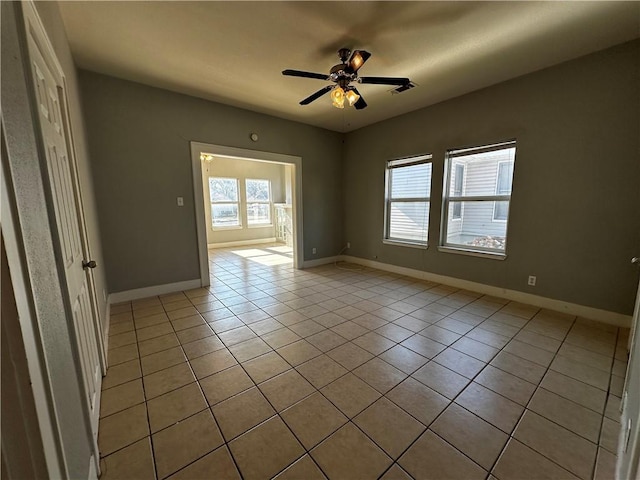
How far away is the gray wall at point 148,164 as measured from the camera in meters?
3.01

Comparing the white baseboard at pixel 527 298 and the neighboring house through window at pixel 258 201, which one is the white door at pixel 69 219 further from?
the neighboring house through window at pixel 258 201

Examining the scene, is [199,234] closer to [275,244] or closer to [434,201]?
[434,201]

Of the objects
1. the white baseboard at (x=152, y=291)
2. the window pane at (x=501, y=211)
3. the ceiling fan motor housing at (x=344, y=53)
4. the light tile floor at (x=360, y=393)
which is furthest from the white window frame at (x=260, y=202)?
the window pane at (x=501, y=211)

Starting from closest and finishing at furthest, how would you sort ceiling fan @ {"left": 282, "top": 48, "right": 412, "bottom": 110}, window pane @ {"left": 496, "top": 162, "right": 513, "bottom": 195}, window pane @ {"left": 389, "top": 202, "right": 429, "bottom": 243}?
ceiling fan @ {"left": 282, "top": 48, "right": 412, "bottom": 110}
window pane @ {"left": 496, "top": 162, "right": 513, "bottom": 195}
window pane @ {"left": 389, "top": 202, "right": 429, "bottom": 243}

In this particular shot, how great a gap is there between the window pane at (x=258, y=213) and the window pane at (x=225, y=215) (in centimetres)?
38

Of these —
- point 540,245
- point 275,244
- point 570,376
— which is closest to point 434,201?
point 540,245

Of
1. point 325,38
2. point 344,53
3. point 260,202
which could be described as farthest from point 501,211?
point 260,202

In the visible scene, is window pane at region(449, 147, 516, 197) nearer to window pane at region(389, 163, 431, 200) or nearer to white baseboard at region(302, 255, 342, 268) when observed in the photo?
window pane at region(389, 163, 431, 200)

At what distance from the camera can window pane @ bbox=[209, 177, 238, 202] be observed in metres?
7.02

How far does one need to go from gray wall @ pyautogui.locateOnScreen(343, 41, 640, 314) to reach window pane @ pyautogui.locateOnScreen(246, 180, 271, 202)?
209 inches

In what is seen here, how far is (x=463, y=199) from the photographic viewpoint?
11.9 feet

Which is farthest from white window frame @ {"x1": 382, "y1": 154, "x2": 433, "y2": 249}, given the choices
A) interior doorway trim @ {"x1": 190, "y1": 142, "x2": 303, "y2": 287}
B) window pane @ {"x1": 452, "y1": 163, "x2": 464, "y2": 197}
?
interior doorway trim @ {"x1": 190, "y1": 142, "x2": 303, "y2": 287}

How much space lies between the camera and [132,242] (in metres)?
3.26

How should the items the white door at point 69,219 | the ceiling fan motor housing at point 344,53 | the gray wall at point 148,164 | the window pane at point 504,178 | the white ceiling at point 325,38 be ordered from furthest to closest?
the window pane at point 504,178 → the gray wall at point 148,164 → the ceiling fan motor housing at point 344,53 → the white ceiling at point 325,38 → the white door at point 69,219
